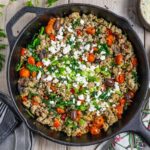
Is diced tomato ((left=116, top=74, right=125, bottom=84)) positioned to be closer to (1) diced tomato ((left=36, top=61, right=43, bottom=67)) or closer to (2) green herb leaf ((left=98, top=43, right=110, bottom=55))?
(2) green herb leaf ((left=98, top=43, right=110, bottom=55))

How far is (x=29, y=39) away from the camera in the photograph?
2562 millimetres

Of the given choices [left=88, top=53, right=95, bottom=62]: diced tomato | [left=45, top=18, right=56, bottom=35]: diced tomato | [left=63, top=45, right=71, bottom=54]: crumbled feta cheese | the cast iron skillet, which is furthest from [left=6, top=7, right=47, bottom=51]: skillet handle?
[left=88, top=53, right=95, bottom=62]: diced tomato

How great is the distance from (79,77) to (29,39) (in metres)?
0.37

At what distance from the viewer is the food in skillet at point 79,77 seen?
248cm

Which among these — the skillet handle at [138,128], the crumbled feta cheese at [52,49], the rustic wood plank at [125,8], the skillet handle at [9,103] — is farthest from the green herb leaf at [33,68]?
the skillet handle at [138,128]

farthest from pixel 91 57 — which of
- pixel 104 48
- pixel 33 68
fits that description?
pixel 33 68

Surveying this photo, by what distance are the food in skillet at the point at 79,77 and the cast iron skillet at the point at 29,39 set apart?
3 centimetres

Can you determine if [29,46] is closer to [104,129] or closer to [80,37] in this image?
[80,37]

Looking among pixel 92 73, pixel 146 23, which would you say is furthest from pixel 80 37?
pixel 146 23

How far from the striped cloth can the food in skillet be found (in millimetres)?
113

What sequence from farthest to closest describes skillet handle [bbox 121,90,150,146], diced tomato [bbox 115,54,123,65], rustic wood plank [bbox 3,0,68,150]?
rustic wood plank [bbox 3,0,68,150] → diced tomato [bbox 115,54,123,65] → skillet handle [bbox 121,90,150,146]

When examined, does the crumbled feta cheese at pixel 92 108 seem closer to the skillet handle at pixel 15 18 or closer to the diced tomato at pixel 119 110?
the diced tomato at pixel 119 110

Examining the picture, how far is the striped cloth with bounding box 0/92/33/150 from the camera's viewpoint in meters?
2.54

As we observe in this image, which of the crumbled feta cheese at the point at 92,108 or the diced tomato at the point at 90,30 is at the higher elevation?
the diced tomato at the point at 90,30
